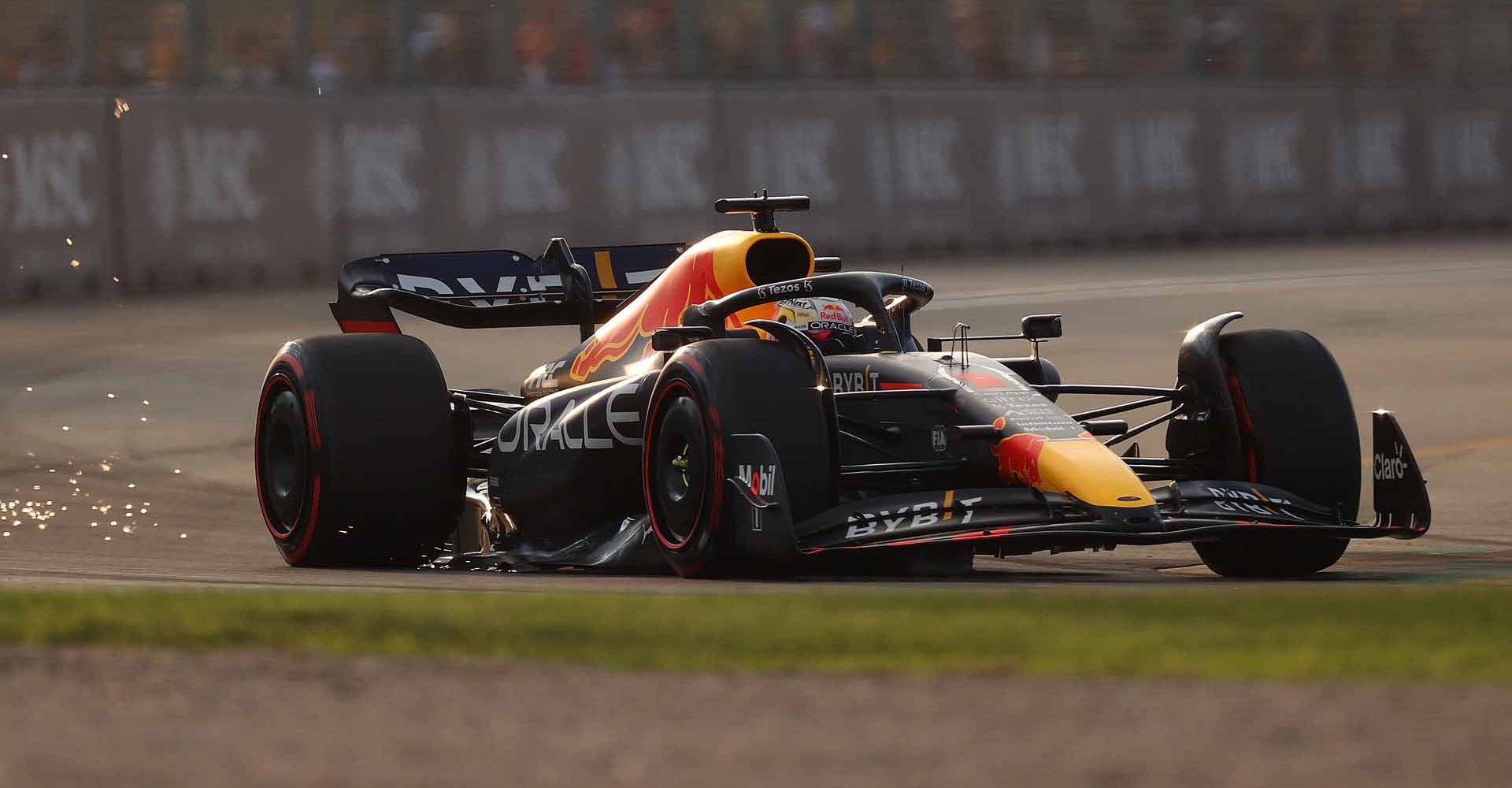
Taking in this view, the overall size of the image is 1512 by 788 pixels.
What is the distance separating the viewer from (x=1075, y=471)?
759cm

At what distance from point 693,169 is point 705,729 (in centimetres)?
1883

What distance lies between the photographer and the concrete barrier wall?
2006cm

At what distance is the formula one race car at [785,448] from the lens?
25.3ft

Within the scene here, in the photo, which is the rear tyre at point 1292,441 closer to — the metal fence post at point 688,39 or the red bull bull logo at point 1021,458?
the red bull bull logo at point 1021,458

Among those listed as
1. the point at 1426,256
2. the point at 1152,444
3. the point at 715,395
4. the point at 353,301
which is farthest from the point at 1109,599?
the point at 1426,256

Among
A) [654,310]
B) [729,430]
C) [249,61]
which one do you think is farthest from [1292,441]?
[249,61]

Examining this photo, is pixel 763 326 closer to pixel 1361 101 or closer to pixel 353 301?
pixel 353 301

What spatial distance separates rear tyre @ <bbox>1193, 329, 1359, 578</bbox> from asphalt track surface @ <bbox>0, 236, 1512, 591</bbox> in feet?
0.52

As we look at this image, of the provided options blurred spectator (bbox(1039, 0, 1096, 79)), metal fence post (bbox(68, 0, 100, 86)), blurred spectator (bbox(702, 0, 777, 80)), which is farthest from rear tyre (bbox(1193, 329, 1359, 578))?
blurred spectator (bbox(1039, 0, 1096, 79))

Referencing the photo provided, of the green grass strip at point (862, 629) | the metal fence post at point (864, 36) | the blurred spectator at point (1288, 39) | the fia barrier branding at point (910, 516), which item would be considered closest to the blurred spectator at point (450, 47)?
the metal fence post at point (864, 36)

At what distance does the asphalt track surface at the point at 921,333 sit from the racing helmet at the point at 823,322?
1.00m

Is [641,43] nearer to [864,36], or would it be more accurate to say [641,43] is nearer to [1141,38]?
[864,36]

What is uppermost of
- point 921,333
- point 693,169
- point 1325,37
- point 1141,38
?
point 1141,38

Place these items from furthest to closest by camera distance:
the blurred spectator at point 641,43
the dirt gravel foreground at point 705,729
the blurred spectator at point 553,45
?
the blurred spectator at point 641,43
the blurred spectator at point 553,45
the dirt gravel foreground at point 705,729
